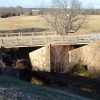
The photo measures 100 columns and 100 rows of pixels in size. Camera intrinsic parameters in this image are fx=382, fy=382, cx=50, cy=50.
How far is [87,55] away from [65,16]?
74.4 feet

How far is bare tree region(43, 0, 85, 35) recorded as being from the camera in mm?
65644

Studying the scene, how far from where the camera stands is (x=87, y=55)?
46.0 metres

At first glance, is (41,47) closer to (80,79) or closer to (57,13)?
(80,79)

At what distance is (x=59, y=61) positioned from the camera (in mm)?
45562

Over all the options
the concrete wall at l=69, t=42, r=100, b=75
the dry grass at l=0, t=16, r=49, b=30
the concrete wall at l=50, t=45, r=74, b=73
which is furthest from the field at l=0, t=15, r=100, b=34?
the concrete wall at l=50, t=45, r=74, b=73

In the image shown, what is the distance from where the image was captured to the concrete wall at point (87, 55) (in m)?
45.2

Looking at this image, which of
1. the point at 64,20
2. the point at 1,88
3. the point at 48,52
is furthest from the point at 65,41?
the point at 1,88

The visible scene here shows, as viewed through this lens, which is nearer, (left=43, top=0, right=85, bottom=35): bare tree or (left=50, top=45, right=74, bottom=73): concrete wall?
(left=50, top=45, right=74, bottom=73): concrete wall

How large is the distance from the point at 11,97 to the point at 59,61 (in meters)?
30.6

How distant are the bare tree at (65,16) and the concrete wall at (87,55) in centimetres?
1662

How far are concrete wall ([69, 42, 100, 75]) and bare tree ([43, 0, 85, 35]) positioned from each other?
16616 millimetres

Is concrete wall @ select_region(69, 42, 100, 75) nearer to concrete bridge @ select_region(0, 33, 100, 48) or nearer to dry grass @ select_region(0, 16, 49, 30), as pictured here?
concrete bridge @ select_region(0, 33, 100, 48)

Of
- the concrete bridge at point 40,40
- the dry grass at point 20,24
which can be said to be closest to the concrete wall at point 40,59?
the concrete bridge at point 40,40

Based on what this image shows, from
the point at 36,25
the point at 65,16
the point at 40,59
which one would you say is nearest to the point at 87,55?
the point at 40,59
